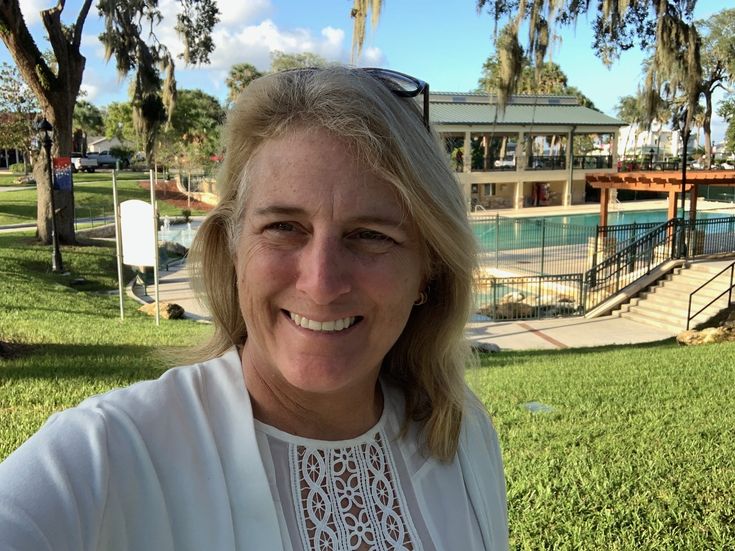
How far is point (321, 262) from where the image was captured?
3.93ft

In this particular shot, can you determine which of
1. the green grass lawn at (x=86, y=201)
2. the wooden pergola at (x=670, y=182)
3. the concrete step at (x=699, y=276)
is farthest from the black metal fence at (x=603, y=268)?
the green grass lawn at (x=86, y=201)

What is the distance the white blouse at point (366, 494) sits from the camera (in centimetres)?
118

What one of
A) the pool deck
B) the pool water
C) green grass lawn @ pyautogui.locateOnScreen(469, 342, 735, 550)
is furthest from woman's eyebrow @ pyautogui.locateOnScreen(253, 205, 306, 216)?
the pool water

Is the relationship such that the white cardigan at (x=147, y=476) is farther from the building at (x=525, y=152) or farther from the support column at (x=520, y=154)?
→ the support column at (x=520, y=154)

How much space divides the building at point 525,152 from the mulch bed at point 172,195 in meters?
15.4

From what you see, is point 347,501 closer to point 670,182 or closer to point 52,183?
point 52,183

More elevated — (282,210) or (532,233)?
(282,210)

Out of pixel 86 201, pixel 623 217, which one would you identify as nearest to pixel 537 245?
pixel 623 217

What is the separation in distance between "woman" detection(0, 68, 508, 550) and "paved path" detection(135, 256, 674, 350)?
9.95 m

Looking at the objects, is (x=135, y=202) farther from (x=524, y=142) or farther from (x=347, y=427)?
(x=524, y=142)

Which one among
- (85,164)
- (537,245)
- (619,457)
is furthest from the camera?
(85,164)

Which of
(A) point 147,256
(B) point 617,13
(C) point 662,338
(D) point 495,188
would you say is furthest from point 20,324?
(D) point 495,188

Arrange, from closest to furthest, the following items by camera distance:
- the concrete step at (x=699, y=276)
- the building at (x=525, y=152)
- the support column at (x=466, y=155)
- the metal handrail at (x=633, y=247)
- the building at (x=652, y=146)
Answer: the concrete step at (x=699, y=276) < the metal handrail at (x=633, y=247) < the support column at (x=466, y=155) < the building at (x=525, y=152) < the building at (x=652, y=146)

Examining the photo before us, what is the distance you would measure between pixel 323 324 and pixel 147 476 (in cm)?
43
